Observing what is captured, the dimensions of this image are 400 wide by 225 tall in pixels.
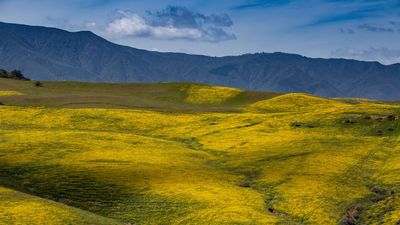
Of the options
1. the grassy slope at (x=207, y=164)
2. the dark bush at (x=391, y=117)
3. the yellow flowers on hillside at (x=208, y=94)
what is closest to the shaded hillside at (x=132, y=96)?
the yellow flowers on hillside at (x=208, y=94)

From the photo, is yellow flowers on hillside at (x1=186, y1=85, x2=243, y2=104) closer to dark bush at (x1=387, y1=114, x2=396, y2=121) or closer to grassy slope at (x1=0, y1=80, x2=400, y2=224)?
grassy slope at (x1=0, y1=80, x2=400, y2=224)

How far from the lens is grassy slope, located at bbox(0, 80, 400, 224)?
63656 millimetres

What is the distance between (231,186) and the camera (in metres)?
72.4

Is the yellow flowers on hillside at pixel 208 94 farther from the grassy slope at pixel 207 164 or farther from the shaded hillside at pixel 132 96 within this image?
the grassy slope at pixel 207 164

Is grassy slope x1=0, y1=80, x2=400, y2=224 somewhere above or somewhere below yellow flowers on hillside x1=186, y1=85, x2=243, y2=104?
below

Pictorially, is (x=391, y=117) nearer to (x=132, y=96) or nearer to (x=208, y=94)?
(x=208, y=94)

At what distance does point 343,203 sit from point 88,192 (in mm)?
30445

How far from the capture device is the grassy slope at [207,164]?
63656 mm

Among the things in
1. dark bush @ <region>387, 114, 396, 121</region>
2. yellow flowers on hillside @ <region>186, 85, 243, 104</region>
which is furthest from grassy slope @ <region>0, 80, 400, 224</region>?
yellow flowers on hillside @ <region>186, 85, 243, 104</region>

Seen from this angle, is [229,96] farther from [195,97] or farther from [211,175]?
[211,175]

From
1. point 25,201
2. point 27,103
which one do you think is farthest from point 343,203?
point 27,103

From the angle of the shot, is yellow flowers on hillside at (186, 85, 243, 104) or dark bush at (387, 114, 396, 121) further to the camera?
yellow flowers on hillside at (186, 85, 243, 104)

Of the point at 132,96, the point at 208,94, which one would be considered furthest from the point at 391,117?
the point at 132,96

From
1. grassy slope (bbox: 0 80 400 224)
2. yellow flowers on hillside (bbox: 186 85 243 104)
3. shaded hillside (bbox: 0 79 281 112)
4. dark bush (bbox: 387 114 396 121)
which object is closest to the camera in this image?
grassy slope (bbox: 0 80 400 224)
